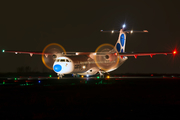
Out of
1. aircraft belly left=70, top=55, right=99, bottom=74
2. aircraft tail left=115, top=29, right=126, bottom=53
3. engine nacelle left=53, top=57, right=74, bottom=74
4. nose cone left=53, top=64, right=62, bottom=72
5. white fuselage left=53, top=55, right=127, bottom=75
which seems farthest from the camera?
aircraft tail left=115, top=29, right=126, bottom=53

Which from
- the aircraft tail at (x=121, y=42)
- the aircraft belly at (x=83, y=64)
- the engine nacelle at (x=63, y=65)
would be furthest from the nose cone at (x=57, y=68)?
the aircraft tail at (x=121, y=42)

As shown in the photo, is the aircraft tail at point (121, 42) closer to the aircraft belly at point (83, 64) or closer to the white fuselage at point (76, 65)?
the white fuselage at point (76, 65)

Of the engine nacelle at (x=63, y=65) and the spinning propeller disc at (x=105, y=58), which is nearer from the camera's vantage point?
the engine nacelle at (x=63, y=65)

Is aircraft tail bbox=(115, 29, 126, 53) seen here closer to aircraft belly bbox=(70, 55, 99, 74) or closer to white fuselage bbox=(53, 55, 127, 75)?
white fuselage bbox=(53, 55, 127, 75)

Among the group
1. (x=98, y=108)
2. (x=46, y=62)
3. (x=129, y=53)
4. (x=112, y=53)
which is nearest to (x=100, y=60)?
(x=112, y=53)

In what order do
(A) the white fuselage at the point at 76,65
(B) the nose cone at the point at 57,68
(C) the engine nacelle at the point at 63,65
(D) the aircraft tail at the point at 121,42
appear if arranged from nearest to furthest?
(B) the nose cone at the point at 57,68
(C) the engine nacelle at the point at 63,65
(A) the white fuselage at the point at 76,65
(D) the aircraft tail at the point at 121,42

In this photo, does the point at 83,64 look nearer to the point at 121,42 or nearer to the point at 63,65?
the point at 63,65

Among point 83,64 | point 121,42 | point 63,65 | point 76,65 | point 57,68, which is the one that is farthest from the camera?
point 121,42

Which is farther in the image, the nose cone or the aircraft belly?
the aircraft belly

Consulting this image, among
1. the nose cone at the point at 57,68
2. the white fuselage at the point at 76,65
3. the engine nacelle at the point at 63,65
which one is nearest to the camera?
the nose cone at the point at 57,68

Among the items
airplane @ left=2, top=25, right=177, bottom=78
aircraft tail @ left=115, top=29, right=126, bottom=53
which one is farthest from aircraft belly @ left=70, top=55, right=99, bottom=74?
aircraft tail @ left=115, top=29, right=126, bottom=53

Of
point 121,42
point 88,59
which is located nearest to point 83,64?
point 88,59

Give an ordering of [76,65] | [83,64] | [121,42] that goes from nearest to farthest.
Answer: [76,65] < [83,64] < [121,42]

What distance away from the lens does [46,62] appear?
135ft
